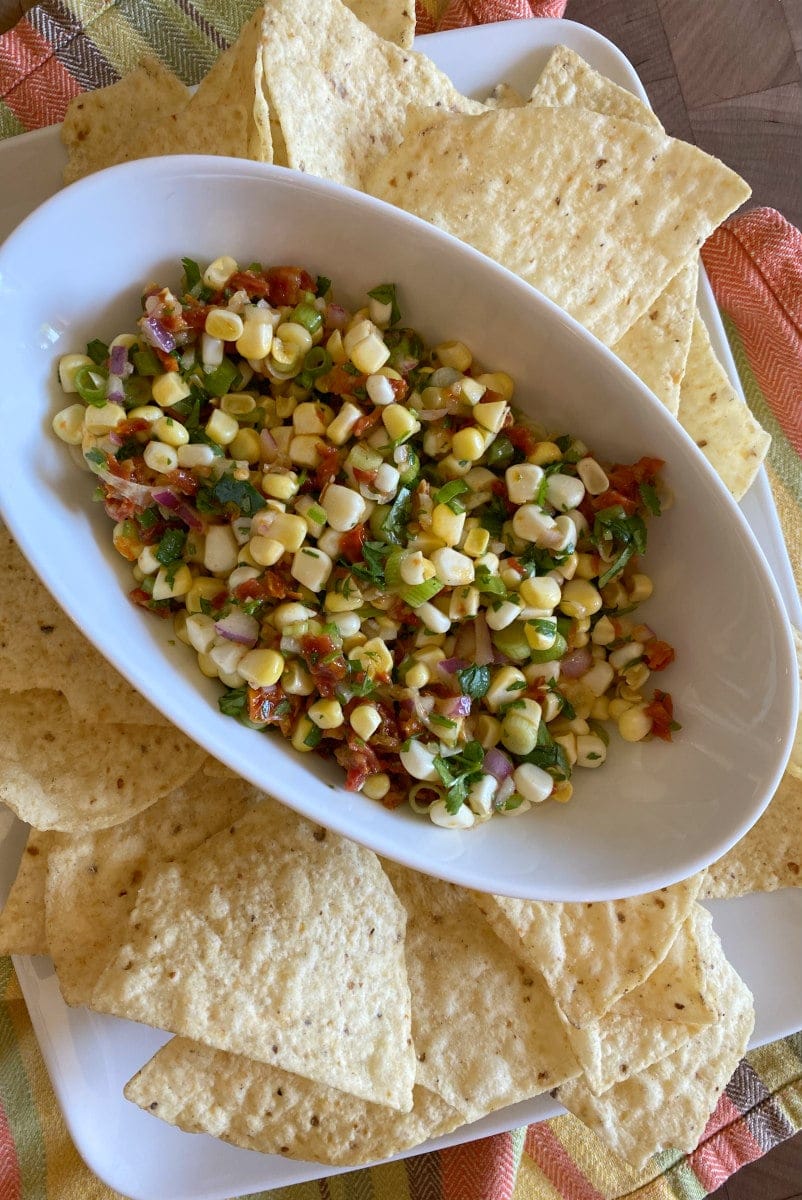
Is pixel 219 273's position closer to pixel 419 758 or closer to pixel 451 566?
pixel 451 566

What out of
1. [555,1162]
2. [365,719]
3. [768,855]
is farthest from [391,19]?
[555,1162]

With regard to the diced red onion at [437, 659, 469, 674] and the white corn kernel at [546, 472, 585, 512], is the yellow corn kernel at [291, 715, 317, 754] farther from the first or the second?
the white corn kernel at [546, 472, 585, 512]

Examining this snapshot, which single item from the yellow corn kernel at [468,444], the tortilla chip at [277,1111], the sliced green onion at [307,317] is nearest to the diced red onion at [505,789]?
the yellow corn kernel at [468,444]

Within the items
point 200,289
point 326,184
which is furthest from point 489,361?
point 200,289

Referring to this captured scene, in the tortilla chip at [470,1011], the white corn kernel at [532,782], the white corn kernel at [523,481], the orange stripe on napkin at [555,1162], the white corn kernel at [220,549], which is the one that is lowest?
the orange stripe on napkin at [555,1162]

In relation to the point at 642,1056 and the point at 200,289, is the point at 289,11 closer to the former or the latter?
the point at 200,289

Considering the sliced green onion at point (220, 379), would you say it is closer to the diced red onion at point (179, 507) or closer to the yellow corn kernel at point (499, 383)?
the diced red onion at point (179, 507)
